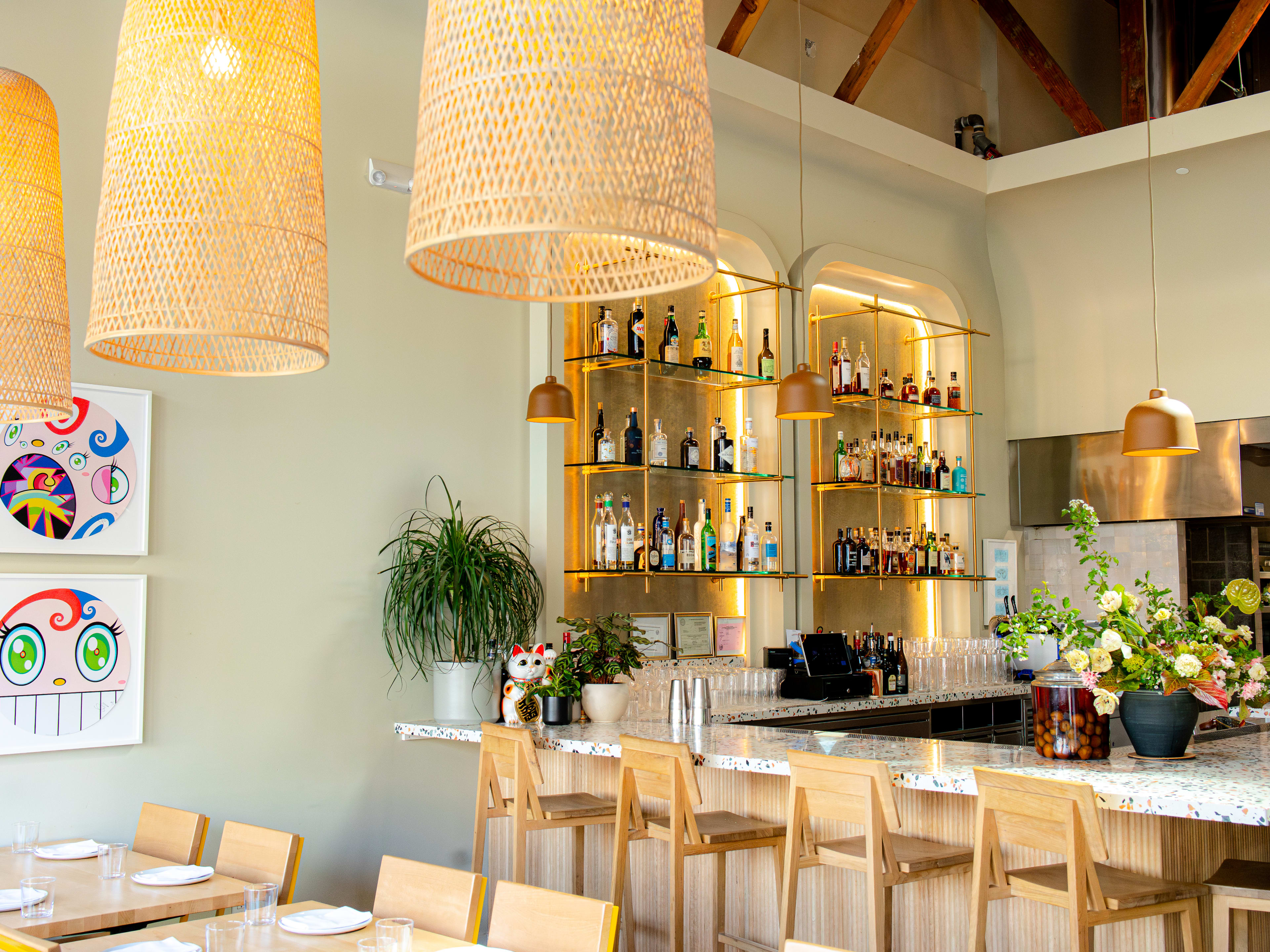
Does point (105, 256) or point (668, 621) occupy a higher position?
point (105, 256)

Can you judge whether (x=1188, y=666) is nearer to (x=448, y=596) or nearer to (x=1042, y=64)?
(x=448, y=596)

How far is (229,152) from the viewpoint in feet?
5.88

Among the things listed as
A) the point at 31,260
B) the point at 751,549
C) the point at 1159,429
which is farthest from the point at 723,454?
the point at 31,260

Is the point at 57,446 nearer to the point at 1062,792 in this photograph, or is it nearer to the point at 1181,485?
the point at 1062,792

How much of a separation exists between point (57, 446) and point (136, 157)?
2268 millimetres

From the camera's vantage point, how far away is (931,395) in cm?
688

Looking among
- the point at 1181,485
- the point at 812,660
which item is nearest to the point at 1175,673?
the point at 812,660

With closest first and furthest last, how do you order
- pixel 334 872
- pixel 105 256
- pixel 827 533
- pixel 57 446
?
pixel 105 256, pixel 57 446, pixel 334 872, pixel 827 533

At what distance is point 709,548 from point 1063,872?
303 centimetres

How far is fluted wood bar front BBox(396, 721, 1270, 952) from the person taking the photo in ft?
9.41

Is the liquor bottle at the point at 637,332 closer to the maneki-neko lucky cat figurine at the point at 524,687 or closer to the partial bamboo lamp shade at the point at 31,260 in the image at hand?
the maneki-neko lucky cat figurine at the point at 524,687

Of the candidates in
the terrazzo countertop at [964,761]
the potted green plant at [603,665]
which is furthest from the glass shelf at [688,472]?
the terrazzo countertop at [964,761]

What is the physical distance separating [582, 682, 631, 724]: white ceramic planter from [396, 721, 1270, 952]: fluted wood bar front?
0.18 ft

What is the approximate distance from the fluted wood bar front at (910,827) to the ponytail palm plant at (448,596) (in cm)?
32
